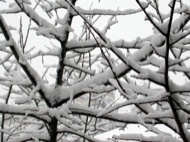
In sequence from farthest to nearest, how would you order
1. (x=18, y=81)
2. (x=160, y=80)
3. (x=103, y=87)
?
(x=18, y=81) → (x=103, y=87) → (x=160, y=80)

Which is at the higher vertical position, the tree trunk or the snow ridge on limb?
the snow ridge on limb

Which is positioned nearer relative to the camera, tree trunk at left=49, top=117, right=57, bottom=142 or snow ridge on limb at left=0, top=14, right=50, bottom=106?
snow ridge on limb at left=0, top=14, right=50, bottom=106

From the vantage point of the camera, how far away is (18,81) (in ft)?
7.96

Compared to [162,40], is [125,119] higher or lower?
lower

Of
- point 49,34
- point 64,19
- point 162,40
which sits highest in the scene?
point 64,19

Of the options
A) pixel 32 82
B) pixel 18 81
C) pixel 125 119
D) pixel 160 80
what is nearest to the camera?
pixel 160 80

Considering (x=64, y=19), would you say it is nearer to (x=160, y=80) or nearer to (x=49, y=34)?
(x=49, y=34)

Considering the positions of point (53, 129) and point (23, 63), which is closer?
point (23, 63)

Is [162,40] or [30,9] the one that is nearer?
[162,40]

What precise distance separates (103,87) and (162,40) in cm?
57

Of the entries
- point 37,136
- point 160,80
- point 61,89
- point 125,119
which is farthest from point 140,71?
point 37,136

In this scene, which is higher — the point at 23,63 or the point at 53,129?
the point at 23,63

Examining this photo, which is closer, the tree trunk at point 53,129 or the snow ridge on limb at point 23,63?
the snow ridge on limb at point 23,63

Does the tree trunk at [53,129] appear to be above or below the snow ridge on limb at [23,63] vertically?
below
